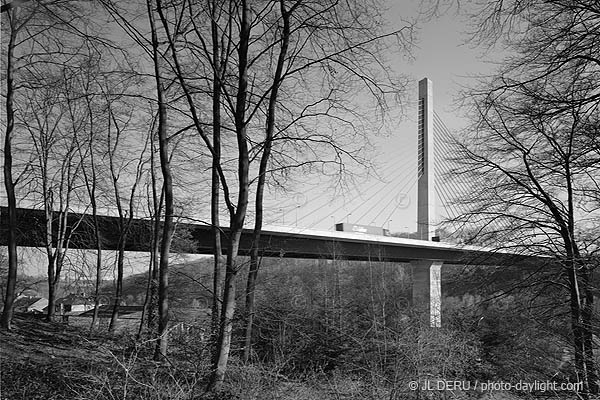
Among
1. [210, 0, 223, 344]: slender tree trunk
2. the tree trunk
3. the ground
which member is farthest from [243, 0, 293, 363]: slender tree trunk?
the ground

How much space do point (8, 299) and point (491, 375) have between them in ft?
31.1

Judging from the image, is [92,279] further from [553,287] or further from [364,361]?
[553,287]

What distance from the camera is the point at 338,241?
29.4 meters

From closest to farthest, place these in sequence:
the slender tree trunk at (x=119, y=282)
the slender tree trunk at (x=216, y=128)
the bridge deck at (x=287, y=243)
→ 1. the slender tree trunk at (x=216, y=128)
2. the bridge deck at (x=287, y=243)
3. the slender tree trunk at (x=119, y=282)

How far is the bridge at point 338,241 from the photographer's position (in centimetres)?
1771

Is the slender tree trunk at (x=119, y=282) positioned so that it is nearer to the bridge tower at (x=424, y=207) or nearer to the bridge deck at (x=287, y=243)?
the bridge deck at (x=287, y=243)

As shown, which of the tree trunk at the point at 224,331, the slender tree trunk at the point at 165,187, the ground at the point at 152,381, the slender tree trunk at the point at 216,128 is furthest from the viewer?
the slender tree trunk at the point at 165,187

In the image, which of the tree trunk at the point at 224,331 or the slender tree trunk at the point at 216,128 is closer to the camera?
the tree trunk at the point at 224,331

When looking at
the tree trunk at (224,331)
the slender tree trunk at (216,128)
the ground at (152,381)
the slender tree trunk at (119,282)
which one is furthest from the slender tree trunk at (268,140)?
the slender tree trunk at (119,282)

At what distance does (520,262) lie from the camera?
1050 cm

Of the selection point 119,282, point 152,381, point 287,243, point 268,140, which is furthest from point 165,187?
point 287,243

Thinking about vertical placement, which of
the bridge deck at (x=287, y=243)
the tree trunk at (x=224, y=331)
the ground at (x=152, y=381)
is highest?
the bridge deck at (x=287, y=243)

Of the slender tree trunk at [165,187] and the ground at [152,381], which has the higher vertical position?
the slender tree trunk at [165,187]

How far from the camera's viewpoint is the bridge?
58.1 ft
